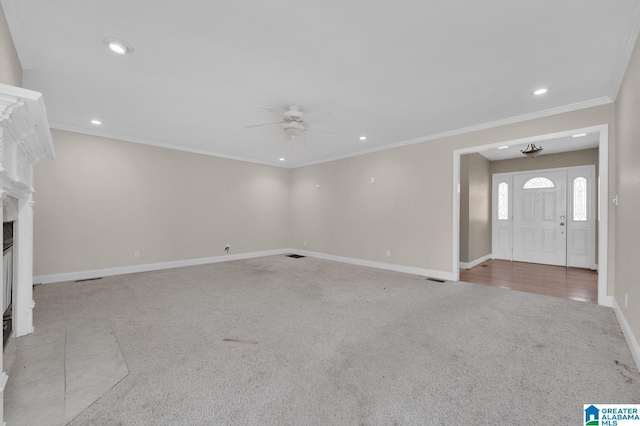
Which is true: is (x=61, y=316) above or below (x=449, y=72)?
below

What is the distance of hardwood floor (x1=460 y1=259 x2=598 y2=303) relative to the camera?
3992 millimetres

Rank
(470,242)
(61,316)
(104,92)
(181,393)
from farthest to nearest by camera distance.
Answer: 1. (470,242)
2. (104,92)
3. (61,316)
4. (181,393)

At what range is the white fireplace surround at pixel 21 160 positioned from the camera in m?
1.40

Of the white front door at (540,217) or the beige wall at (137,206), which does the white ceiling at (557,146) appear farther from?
the beige wall at (137,206)

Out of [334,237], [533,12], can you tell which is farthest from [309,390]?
[334,237]

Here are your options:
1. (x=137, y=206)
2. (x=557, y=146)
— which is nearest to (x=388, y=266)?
(x=557, y=146)

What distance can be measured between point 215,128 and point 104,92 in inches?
61.3

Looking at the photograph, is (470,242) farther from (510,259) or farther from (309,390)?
(309,390)

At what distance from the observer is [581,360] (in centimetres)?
213

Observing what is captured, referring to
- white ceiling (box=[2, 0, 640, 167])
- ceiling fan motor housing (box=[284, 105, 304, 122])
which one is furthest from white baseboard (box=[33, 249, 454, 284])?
ceiling fan motor housing (box=[284, 105, 304, 122])

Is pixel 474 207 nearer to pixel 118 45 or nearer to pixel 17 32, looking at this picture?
pixel 118 45

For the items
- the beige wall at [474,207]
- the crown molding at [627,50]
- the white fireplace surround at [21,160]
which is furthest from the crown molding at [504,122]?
the white fireplace surround at [21,160]

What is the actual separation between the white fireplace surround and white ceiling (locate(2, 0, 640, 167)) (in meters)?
0.87

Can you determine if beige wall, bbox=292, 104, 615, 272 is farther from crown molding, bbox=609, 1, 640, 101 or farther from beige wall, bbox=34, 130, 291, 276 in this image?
beige wall, bbox=34, 130, 291, 276
